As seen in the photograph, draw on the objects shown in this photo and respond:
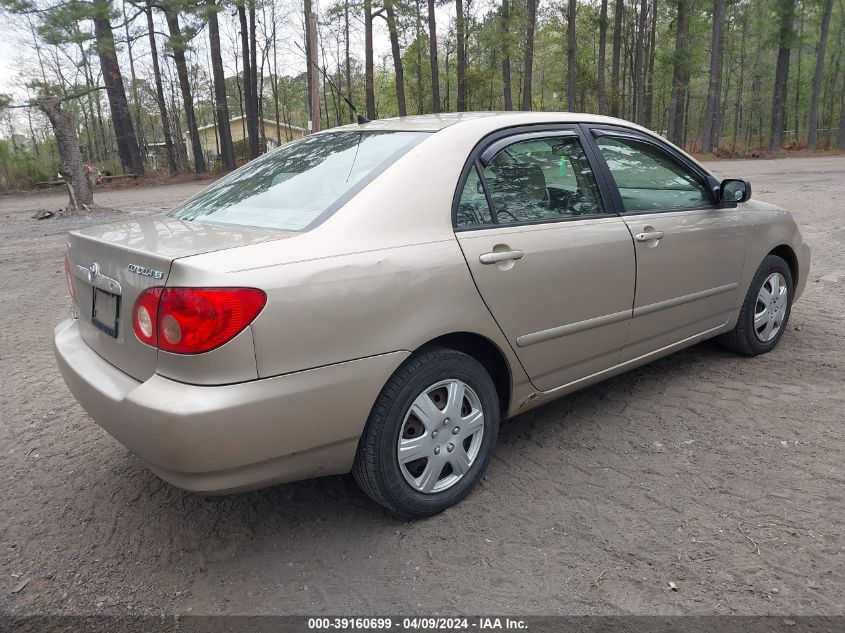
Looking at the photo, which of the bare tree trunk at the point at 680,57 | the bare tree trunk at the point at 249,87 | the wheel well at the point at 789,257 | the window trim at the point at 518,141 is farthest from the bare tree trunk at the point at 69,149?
the bare tree trunk at the point at 680,57

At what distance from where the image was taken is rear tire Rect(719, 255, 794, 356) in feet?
14.1

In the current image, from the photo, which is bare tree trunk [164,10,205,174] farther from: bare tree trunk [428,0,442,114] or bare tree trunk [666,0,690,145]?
bare tree trunk [666,0,690,145]

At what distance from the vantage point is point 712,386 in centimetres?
400

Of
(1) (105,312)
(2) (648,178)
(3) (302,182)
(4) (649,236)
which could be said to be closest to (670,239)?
(4) (649,236)

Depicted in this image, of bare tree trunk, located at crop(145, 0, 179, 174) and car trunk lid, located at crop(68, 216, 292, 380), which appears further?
bare tree trunk, located at crop(145, 0, 179, 174)

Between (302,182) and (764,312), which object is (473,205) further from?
(764,312)

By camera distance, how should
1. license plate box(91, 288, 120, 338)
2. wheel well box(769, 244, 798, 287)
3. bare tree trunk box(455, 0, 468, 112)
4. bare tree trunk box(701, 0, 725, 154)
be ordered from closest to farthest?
license plate box(91, 288, 120, 338)
wheel well box(769, 244, 798, 287)
bare tree trunk box(701, 0, 725, 154)
bare tree trunk box(455, 0, 468, 112)

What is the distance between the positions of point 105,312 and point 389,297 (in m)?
1.11

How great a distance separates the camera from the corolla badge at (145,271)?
2.21m

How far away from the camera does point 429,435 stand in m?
2.66

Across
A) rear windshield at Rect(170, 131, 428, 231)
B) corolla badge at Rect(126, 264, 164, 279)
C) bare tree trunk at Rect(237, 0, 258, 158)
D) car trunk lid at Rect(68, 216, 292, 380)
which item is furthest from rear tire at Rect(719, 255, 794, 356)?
bare tree trunk at Rect(237, 0, 258, 158)

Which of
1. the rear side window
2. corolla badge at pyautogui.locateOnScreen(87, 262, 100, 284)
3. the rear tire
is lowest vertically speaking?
the rear tire

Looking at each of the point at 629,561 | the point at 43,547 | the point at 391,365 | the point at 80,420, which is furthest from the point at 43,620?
the point at 629,561

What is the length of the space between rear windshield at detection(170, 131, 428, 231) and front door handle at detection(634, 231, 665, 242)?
1269 millimetres
